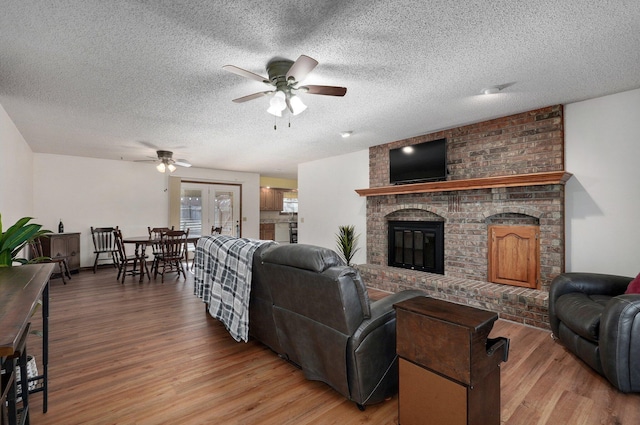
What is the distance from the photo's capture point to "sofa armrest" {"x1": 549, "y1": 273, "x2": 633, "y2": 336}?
2.71 meters

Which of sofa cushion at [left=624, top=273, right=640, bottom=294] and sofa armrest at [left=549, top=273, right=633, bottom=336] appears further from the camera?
sofa armrest at [left=549, top=273, right=633, bottom=336]

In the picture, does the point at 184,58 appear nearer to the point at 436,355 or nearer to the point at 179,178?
the point at 436,355

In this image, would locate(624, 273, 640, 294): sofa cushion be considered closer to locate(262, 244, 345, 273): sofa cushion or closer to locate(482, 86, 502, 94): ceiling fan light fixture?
locate(482, 86, 502, 94): ceiling fan light fixture

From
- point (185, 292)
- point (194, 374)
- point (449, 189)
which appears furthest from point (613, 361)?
point (185, 292)

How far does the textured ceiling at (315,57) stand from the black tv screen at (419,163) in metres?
0.54

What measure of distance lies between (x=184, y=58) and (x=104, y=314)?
10.2ft

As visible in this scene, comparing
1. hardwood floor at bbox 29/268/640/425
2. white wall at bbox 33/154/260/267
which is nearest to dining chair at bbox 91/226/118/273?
white wall at bbox 33/154/260/267

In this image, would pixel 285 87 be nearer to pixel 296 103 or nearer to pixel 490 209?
pixel 296 103

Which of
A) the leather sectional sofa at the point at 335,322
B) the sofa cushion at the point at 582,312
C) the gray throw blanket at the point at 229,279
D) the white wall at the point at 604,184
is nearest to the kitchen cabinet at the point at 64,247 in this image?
the gray throw blanket at the point at 229,279

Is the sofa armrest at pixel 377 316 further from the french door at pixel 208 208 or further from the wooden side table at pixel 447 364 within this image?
the french door at pixel 208 208

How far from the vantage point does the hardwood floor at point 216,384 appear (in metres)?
1.80

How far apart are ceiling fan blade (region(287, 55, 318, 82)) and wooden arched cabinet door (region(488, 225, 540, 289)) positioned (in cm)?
324

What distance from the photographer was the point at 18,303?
1216 millimetres

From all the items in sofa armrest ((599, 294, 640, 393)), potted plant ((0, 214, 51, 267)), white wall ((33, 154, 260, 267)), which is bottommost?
sofa armrest ((599, 294, 640, 393))
